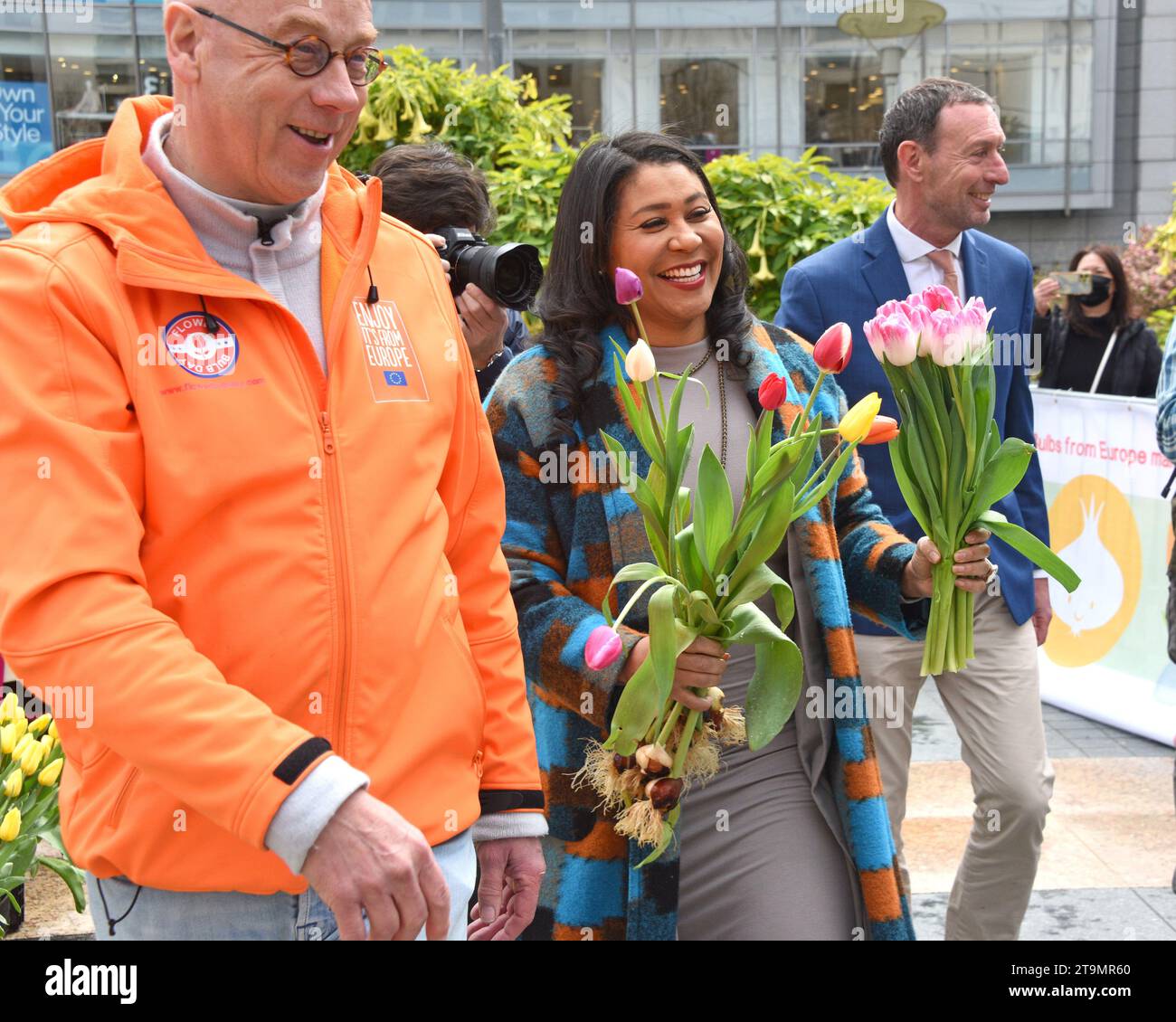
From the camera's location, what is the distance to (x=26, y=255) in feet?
5.77

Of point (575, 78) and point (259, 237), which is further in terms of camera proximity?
point (575, 78)

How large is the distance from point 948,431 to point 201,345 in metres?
1.57

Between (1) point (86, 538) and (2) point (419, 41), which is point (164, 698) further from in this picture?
(2) point (419, 41)

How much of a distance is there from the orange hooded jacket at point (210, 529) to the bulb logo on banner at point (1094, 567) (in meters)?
5.60

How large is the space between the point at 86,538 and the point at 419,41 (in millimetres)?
25398

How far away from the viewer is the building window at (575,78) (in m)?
26.4

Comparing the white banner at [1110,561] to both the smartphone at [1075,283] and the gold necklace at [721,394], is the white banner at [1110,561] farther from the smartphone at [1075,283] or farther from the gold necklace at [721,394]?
the gold necklace at [721,394]

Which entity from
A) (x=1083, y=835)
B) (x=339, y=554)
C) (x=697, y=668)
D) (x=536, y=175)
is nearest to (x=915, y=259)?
(x=697, y=668)

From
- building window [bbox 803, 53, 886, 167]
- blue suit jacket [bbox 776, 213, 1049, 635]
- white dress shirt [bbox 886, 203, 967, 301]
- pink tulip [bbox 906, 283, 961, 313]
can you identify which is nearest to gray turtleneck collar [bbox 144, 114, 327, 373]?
pink tulip [bbox 906, 283, 961, 313]

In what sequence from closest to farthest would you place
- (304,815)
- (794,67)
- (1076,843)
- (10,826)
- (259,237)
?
(304,815)
(259,237)
(10,826)
(1076,843)
(794,67)

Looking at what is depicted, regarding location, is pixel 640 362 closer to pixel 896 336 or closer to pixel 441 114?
pixel 896 336

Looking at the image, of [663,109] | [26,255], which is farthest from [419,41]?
[26,255]

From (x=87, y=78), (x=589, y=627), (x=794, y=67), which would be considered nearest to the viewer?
(x=589, y=627)

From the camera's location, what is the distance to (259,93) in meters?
1.88
